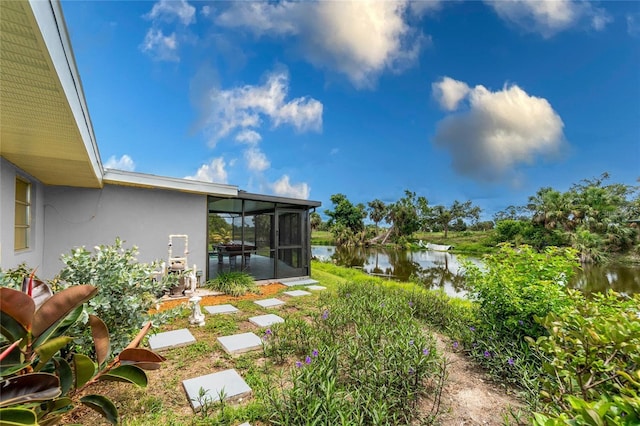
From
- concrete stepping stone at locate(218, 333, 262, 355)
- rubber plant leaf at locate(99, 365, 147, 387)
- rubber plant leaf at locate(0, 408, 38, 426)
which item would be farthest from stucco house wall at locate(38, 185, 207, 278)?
rubber plant leaf at locate(0, 408, 38, 426)

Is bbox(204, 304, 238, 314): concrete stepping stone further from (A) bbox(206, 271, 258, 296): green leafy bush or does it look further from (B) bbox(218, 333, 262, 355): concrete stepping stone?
(B) bbox(218, 333, 262, 355): concrete stepping stone

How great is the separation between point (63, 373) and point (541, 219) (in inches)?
1186

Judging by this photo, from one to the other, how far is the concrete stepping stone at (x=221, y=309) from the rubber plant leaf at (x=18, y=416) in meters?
4.56

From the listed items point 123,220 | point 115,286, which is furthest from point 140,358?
point 123,220

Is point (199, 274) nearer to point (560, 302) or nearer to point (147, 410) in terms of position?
point (147, 410)

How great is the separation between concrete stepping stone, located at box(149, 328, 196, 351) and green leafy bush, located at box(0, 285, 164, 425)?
2.47m

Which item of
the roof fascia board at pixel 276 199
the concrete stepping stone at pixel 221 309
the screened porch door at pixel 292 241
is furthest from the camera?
the screened porch door at pixel 292 241

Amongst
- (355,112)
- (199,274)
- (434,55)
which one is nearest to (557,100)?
(434,55)

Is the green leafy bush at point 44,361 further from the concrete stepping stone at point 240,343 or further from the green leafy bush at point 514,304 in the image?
the green leafy bush at point 514,304

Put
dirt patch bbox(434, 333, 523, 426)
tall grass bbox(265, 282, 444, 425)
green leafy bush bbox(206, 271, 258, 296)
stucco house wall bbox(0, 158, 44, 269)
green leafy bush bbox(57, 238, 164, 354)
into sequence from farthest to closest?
green leafy bush bbox(206, 271, 258, 296) → stucco house wall bbox(0, 158, 44, 269) → green leafy bush bbox(57, 238, 164, 354) → dirt patch bbox(434, 333, 523, 426) → tall grass bbox(265, 282, 444, 425)

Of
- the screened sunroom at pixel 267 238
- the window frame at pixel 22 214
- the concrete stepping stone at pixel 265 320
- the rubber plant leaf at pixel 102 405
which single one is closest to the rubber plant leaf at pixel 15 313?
the rubber plant leaf at pixel 102 405

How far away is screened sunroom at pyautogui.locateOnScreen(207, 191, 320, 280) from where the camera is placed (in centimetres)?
838

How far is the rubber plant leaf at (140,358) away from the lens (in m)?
1.36

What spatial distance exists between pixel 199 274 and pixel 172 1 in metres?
6.70
